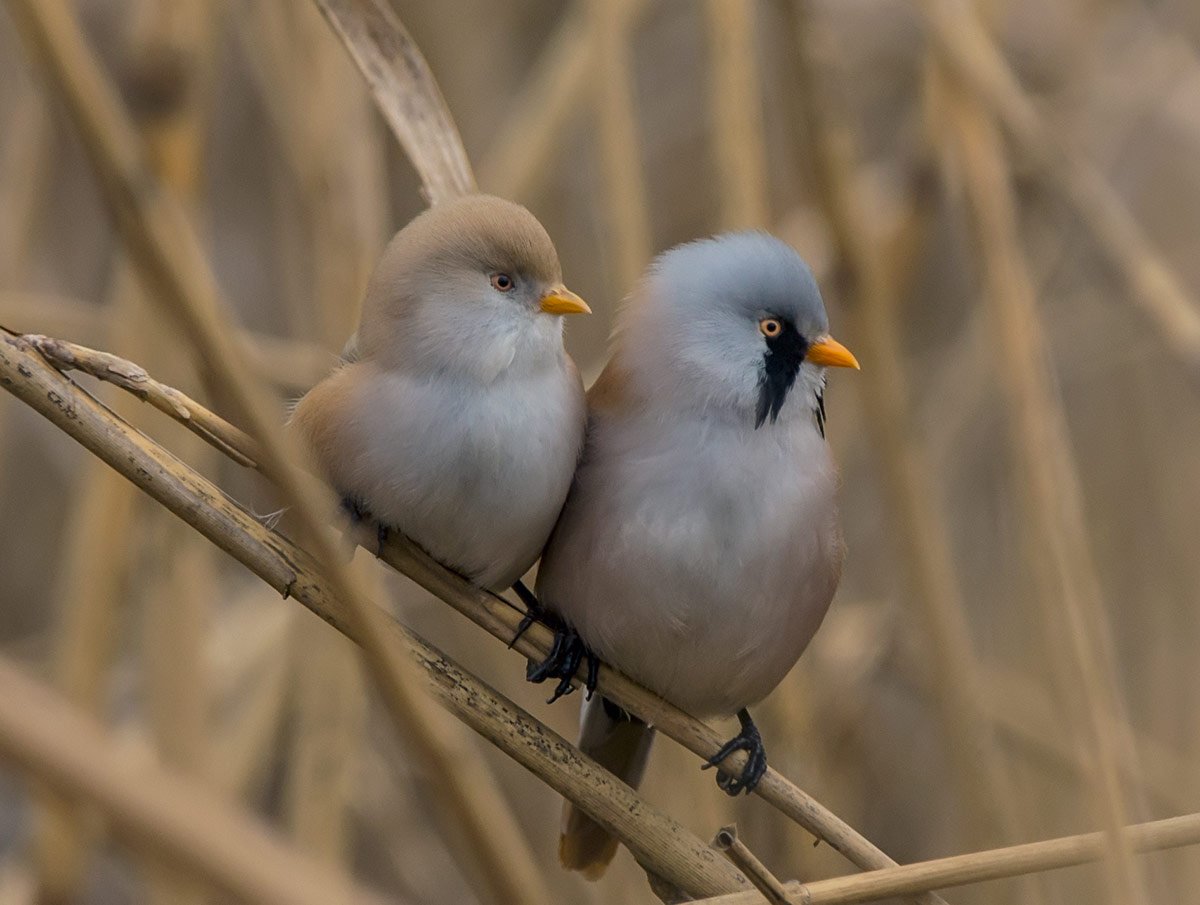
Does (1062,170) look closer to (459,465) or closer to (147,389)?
(459,465)

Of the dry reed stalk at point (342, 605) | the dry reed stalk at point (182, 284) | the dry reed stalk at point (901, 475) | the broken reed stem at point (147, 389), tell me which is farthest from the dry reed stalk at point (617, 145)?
the dry reed stalk at point (182, 284)

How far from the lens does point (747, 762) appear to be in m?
1.72

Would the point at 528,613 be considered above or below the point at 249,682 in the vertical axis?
above

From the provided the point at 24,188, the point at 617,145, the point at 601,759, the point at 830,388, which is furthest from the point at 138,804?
the point at 830,388

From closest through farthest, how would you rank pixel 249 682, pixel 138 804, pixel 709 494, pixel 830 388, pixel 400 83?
pixel 138 804, pixel 709 494, pixel 400 83, pixel 249 682, pixel 830 388

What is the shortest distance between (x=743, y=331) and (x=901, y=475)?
1.96ft

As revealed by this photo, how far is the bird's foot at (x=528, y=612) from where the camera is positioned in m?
1.72

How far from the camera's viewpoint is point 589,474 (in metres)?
1.76

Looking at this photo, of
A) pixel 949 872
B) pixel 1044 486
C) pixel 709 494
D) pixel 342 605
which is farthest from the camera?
pixel 1044 486

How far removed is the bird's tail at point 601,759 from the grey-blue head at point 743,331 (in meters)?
0.48

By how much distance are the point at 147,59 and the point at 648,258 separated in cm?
78

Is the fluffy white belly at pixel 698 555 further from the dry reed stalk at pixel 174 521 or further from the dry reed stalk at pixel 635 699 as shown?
the dry reed stalk at pixel 174 521

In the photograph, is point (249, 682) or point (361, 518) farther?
point (249, 682)

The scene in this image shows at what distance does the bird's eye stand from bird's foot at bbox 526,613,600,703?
0.43 meters
